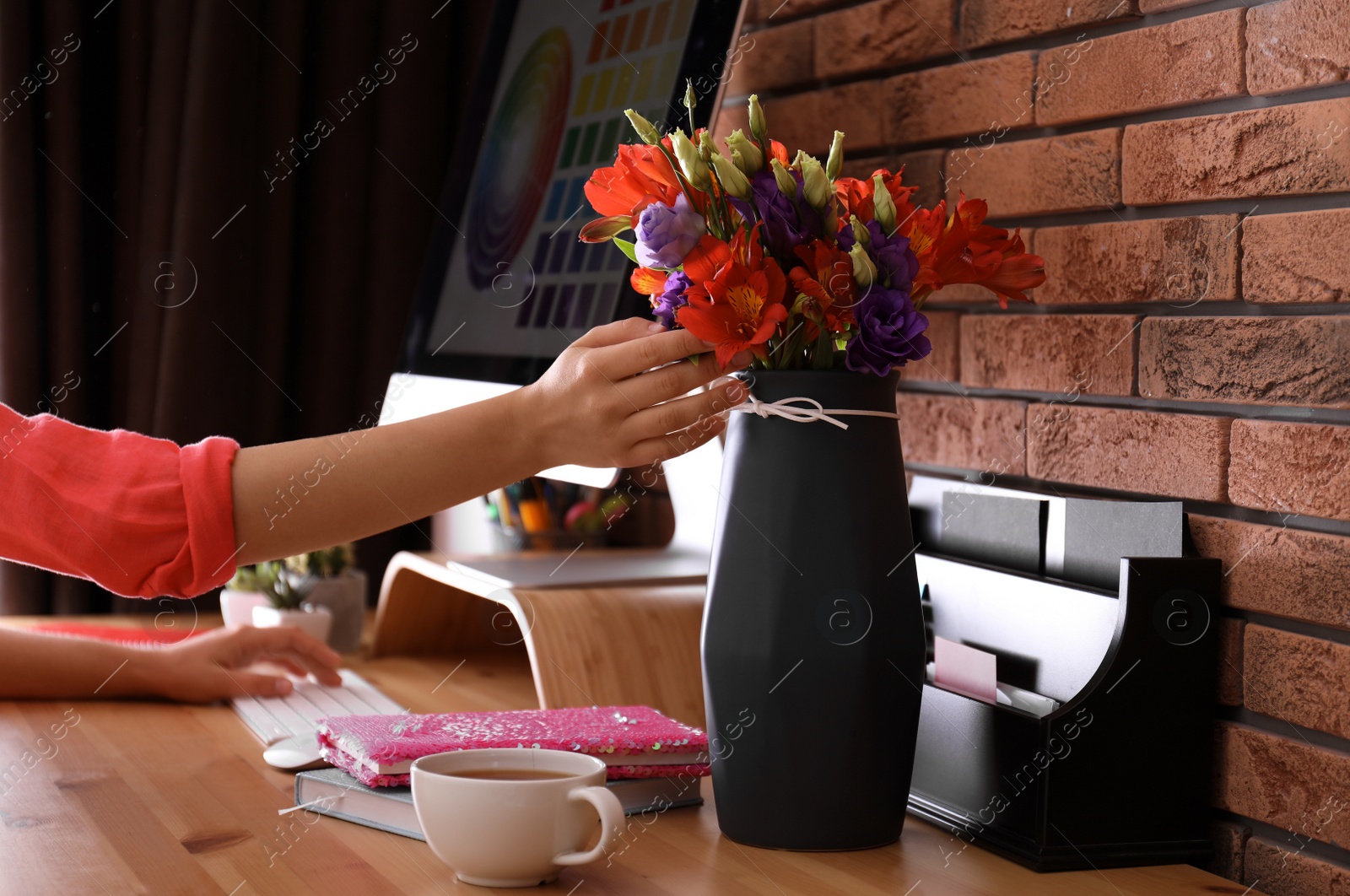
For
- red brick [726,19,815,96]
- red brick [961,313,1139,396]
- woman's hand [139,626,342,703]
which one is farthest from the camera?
red brick [726,19,815,96]

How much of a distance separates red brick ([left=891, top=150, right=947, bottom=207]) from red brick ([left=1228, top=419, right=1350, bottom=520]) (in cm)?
36

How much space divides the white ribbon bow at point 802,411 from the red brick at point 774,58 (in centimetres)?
55

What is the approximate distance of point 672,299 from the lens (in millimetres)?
750

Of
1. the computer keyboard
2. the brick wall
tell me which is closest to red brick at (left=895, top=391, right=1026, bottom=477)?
the brick wall

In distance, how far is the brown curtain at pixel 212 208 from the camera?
1.63 metres

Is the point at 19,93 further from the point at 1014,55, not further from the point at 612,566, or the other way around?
the point at 1014,55

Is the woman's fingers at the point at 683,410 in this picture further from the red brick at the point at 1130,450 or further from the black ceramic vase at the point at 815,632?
the red brick at the point at 1130,450

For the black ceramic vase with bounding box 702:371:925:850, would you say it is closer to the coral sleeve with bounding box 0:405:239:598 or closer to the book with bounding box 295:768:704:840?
the book with bounding box 295:768:704:840

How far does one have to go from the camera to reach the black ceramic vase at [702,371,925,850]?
2.40 feet

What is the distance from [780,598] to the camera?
743mm

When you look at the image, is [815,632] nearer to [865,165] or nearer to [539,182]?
[865,165]

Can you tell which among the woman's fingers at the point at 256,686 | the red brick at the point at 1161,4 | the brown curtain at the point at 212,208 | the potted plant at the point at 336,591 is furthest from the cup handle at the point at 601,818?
the brown curtain at the point at 212,208

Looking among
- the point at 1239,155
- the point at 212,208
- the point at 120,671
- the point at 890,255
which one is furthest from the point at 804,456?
the point at 212,208

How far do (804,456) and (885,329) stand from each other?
0.09 meters
